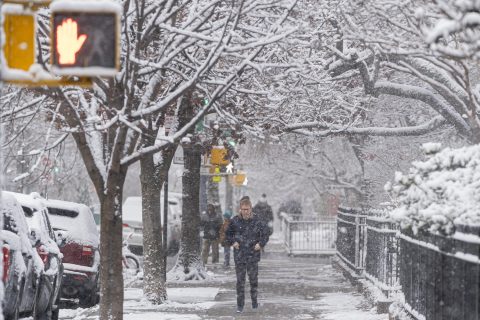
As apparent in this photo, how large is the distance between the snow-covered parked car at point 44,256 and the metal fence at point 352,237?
6612 mm

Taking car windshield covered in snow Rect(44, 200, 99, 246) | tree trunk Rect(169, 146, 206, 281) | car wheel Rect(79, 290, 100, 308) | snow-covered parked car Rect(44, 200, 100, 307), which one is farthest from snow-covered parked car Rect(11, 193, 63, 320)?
tree trunk Rect(169, 146, 206, 281)

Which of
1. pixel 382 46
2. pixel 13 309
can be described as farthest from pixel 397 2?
pixel 13 309

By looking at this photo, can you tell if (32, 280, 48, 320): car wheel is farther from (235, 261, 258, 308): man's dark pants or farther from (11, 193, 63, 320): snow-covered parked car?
(235, 261, 258, 308): man's dark pants

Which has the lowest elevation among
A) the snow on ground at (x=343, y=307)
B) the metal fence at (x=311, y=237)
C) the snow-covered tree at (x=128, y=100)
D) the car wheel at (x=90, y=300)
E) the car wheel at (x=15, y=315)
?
the snow on ground at (x=343, y=307)

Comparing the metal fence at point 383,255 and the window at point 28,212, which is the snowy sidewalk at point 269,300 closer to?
the metal fence at point 383,255

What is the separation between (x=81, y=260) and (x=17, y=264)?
5464 mm

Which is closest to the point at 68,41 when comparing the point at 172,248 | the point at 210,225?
the point at 210,225

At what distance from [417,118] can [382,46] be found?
45.1 ft

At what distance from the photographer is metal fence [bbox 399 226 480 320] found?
8.98 meters

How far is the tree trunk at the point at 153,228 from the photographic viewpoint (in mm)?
18159

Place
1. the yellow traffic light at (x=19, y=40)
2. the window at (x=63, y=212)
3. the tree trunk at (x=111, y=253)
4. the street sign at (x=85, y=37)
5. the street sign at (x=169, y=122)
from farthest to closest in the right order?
the window at (x=63, y=212) → the street sign at (x=169, y=122) → the tree trunk at (x=111, y=253) → the street sign at (x=85, y=37) → the yellow traffic light at (x=19, y=40)

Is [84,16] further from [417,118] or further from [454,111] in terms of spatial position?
[417,118]

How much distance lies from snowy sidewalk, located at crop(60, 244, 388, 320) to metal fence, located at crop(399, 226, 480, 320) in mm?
2879

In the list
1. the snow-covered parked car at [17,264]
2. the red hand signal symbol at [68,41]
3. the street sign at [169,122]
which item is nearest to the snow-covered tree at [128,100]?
the snow-covered parked car at [17,264]
